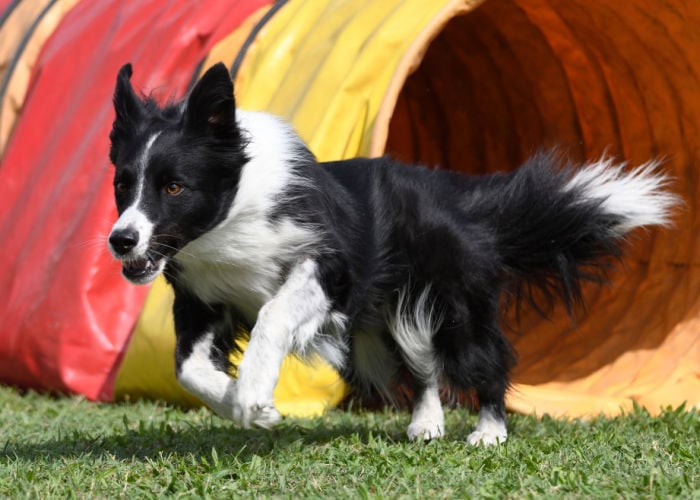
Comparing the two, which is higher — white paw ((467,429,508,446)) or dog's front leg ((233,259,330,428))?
dog's front leg ((233,259,330,428))

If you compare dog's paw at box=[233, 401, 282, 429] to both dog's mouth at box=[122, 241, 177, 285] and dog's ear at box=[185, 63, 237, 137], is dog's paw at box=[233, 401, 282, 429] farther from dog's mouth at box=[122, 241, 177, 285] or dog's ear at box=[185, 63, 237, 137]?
dog's ear at box=[185, 63, 237, 137]

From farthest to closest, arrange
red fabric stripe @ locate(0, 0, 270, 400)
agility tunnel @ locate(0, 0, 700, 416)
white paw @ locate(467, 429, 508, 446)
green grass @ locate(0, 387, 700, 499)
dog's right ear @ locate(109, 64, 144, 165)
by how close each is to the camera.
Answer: red fabric stripe @ locate(0, 0, 270, 400), agility tunnel @ locate(0, 0, 700, 416), white paw @ locate(467, 429, 508, 446), dog's right ear @ locate(109, 64, 144, 165), green grass @ locate(0, 387, 700, 499)

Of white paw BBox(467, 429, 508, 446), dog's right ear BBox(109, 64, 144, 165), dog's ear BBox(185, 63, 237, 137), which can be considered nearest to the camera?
dog's ear BBox(185, 63, 237, 137)

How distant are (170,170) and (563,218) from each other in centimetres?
200

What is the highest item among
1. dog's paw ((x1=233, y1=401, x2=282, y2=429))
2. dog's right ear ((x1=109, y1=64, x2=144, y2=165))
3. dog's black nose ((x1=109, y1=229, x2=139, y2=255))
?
dog's right ear ((x1=109, y1=64, x2=144, y2=165))

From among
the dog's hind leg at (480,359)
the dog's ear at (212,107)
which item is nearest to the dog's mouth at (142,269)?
the dog's ear at (212,107)

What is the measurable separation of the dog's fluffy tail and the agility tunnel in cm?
62

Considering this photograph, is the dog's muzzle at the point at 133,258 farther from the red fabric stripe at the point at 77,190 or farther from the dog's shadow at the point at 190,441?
the red fabric stripe at the point at 77,190

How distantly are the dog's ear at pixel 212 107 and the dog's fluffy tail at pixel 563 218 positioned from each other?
4.89ft

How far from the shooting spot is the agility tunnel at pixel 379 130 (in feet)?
22.2

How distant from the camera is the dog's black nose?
4469 millimetres

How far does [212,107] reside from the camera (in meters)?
4.79

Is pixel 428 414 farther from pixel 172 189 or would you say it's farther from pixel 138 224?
pixel 138 224

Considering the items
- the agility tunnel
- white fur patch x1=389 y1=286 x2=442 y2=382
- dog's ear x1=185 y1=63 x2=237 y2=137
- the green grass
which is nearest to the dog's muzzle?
dog's ear x1=185 y1=63 x2=237 y2=137
